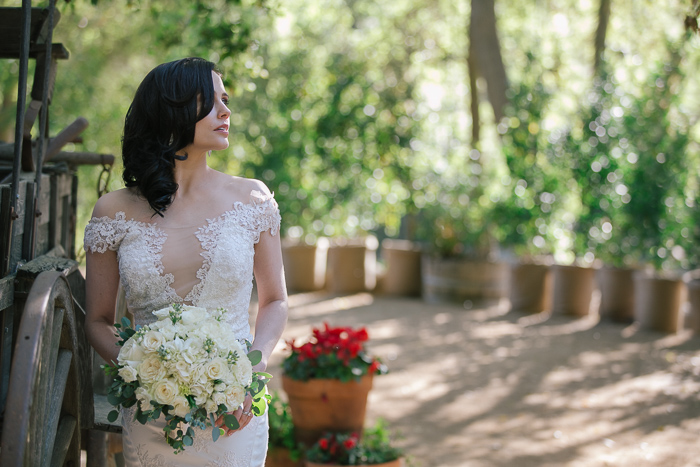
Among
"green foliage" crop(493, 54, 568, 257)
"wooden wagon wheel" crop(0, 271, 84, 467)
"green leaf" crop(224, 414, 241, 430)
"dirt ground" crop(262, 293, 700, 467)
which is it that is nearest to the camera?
"wooden wagon wheel" crop(0, 271, 84, 467)

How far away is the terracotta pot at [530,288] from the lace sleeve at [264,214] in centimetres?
817

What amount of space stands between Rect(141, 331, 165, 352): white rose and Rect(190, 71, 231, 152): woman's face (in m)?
0.68

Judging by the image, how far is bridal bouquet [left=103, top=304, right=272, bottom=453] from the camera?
1924 mm

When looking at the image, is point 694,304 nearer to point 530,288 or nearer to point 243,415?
point 530,288

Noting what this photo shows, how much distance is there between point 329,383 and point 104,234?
1.86m

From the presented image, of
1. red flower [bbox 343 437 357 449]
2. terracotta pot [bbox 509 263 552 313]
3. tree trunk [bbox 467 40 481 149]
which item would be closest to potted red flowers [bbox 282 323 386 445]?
red flower [bbox 343 437 357 449]

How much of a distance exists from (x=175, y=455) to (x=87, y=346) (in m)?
0.57

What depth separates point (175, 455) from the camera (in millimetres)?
2234

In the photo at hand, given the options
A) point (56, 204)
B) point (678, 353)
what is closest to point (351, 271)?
point (678, 353)

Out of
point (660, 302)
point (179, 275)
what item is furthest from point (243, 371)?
point (660, 302)

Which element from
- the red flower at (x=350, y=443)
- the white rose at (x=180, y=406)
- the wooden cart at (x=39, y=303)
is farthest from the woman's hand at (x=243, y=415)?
the red flower at (x=350, y=443)

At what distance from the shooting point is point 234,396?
1.97 metres

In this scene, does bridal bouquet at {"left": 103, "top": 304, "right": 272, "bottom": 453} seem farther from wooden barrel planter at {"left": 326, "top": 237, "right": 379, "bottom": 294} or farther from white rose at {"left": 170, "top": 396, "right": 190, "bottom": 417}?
wooden barrel planter at {"left": 326, "top": 237, "right": 379, "bottom": 294}

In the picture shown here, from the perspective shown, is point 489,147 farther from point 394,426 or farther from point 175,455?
point 175,455
